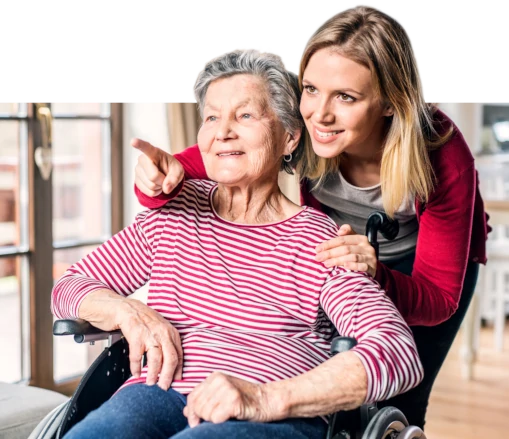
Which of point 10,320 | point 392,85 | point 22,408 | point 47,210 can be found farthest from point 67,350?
point 392,85

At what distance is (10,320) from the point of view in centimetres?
367

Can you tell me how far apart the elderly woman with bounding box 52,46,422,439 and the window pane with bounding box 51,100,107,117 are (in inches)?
77.8

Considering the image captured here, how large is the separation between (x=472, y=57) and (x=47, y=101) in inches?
71.6

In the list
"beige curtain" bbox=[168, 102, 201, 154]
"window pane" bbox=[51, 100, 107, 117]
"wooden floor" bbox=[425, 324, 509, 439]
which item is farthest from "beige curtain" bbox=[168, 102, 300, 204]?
"wooden floor" bbox=[425, 324, 509, 439]

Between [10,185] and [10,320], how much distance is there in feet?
1.97

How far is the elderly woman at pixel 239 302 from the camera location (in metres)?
1.42

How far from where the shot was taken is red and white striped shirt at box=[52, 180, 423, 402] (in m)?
1.57

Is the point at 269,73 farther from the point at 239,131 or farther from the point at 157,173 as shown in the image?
the point at 157,173

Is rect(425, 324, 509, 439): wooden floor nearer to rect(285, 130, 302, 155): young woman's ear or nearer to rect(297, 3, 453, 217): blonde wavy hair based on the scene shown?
rect(297, 3, 453, 217): blonde wavy hair

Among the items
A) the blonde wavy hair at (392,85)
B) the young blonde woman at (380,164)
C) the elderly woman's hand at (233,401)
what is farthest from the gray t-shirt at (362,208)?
the elderly woman's hand at (233,401)

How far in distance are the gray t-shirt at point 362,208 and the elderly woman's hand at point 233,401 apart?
2.37 ft

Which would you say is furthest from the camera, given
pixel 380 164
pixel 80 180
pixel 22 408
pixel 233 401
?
pixel 80 180

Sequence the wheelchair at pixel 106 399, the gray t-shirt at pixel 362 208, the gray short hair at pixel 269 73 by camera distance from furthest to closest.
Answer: the gray t-shirt at pixel 362 208 → the gray short hair at pixel 269 73 → the wheelchair at pixel 106 399

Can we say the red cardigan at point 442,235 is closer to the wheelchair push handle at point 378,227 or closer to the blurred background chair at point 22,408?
the wheelchair push handle at point 378,227
